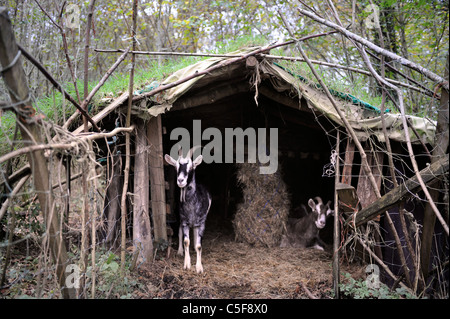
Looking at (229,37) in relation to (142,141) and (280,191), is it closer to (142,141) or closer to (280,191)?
(280,191)

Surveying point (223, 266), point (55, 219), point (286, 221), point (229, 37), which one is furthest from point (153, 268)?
point (229, 37)

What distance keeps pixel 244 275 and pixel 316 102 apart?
10.2 feet

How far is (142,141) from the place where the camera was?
6.41 metres

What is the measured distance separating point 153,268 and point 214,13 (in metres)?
11.1

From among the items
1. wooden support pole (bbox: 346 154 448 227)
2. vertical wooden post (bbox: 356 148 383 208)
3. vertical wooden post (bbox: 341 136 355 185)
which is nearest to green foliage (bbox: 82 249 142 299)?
wooden support pole (bbox: 346 154 448 227)

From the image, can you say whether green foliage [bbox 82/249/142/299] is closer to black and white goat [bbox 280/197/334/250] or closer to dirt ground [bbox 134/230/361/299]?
dirt ground [bbox 134/230/361/299]

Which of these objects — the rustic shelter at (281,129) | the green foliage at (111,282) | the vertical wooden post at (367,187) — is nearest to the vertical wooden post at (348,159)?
the rustic shelter at (281,129)

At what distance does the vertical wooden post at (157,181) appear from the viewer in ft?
21.8

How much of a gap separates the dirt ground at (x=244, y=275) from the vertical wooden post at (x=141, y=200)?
0.34 m

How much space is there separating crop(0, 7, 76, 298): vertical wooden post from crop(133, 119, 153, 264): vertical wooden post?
236cm

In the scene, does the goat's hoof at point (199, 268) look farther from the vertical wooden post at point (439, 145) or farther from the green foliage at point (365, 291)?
the vertical wooden post at point (439, 145)

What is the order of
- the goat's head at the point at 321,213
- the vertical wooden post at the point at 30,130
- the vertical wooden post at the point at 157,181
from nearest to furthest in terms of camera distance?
the vertical wooden post at the point at 30,130 → the vertical wooden post at the point at 157,181 → the goat's head at the point at 321,213

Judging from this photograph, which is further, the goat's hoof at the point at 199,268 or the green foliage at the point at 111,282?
the goat's hoof at the point at 199,268

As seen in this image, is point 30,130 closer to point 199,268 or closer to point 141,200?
point 141,200
